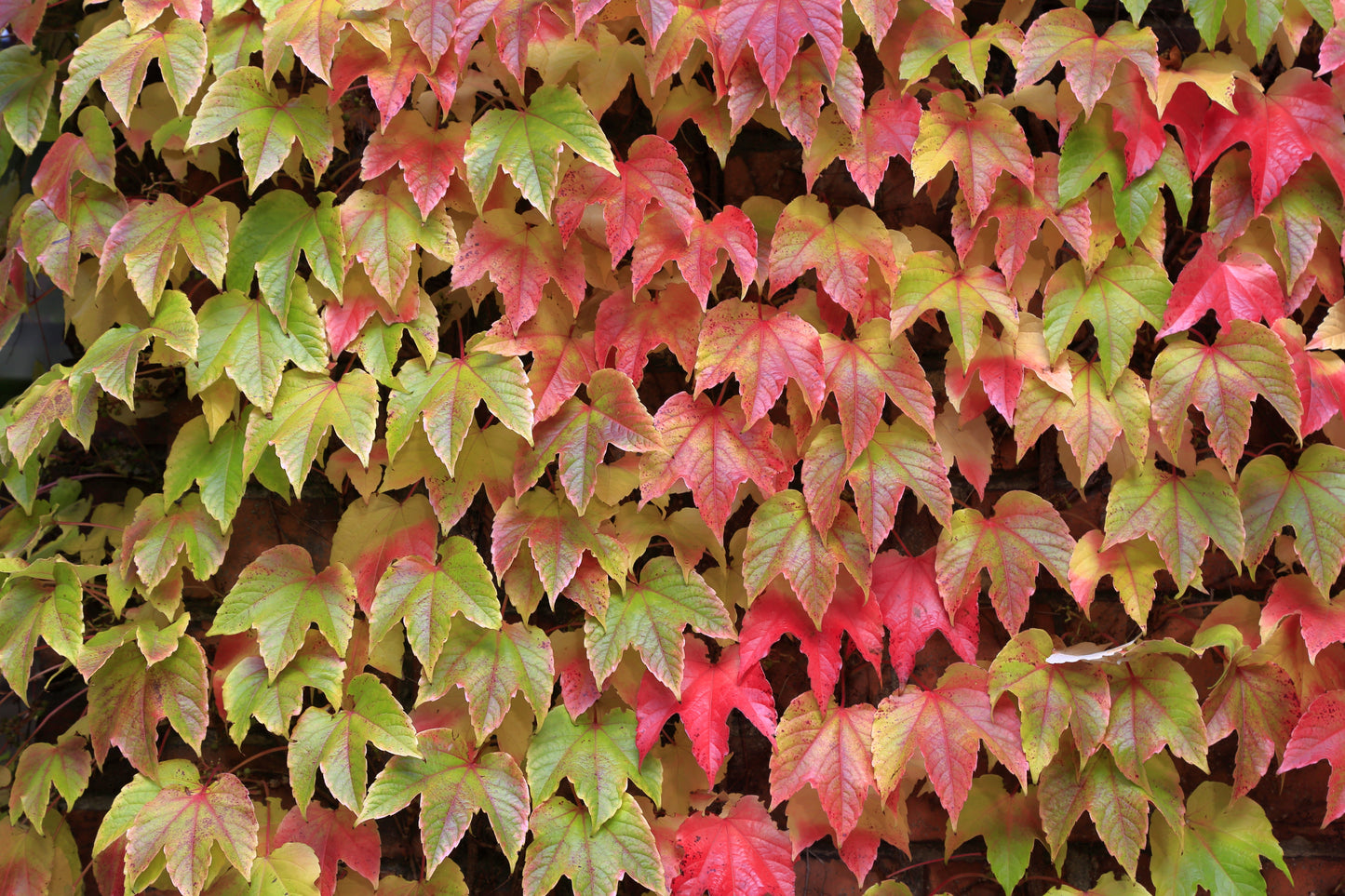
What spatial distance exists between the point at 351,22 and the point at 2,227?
0.86 m

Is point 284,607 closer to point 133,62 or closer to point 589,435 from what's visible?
point 589,435

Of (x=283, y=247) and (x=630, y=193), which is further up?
(x=630, y=193)

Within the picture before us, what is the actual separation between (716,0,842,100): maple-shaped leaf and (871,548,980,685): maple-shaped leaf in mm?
746

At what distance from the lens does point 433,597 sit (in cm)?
142

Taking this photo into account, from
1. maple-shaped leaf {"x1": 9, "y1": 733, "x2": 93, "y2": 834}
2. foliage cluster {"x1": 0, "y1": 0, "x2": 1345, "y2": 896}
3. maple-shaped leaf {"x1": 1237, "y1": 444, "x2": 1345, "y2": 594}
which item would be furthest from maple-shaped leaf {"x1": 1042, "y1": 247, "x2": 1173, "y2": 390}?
maple-shaped leaf {"x1": 9, "y1": 733, "x2": 93, "y2": 834}

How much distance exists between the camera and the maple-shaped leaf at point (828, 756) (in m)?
1.45

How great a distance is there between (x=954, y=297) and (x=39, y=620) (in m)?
1.47

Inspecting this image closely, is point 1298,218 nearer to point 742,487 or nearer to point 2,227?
point 742,487

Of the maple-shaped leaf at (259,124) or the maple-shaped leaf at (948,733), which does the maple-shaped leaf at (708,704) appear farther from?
the maple-shaped leaf at (259,124)

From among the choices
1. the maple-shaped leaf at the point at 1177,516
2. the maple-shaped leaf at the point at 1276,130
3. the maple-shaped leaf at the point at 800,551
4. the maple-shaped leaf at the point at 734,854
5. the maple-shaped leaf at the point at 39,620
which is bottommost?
the maple-shaped leaf at the point at 734,854

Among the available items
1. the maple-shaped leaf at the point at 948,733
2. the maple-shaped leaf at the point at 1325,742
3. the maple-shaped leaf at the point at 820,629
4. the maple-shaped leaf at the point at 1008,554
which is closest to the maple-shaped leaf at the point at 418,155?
the maple-shaped leaf at the point at 820,629

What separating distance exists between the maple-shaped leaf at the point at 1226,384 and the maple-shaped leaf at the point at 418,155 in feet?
3.62

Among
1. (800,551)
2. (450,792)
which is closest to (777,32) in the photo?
(800,551)

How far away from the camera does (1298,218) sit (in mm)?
1459
